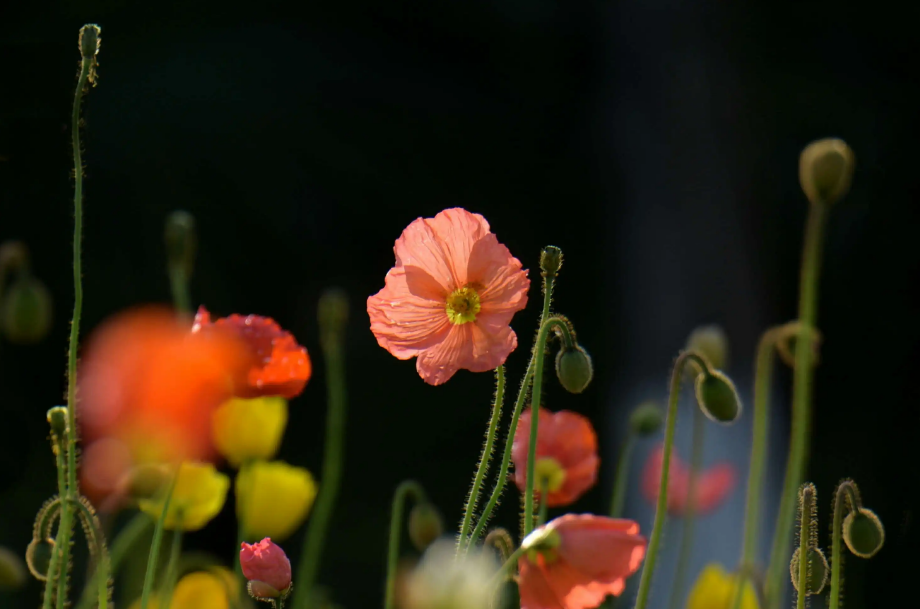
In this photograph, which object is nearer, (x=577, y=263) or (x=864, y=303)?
(x=864, y=303)

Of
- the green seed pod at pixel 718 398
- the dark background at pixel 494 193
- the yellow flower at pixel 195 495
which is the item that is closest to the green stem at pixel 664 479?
the green seed pod at pixel 718 398

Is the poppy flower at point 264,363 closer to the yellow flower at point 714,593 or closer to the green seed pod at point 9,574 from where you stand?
the green seed pod at point 9,574

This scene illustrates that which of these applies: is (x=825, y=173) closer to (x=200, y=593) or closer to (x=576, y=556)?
(x=576, y=556)

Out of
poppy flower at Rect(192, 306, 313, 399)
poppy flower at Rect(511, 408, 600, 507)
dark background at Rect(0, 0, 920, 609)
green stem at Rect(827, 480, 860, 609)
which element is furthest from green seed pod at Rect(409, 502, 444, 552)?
dark background at Rect(0, 0, 920, 609)

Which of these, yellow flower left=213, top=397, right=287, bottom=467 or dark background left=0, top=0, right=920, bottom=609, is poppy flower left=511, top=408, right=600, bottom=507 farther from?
dark background left=0, top=0, right=920, bottom=609

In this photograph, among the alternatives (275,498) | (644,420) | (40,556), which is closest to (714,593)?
(644,420)

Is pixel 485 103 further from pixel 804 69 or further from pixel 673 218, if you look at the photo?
pixel 804 69

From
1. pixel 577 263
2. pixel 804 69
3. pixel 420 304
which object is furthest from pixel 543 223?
pixel 420 304
